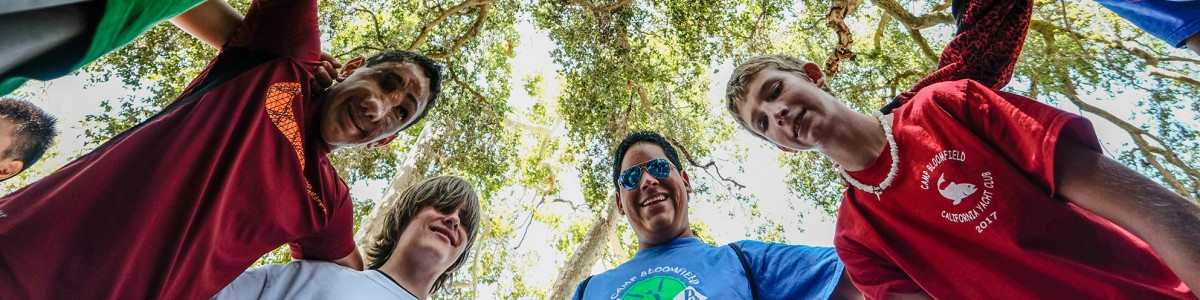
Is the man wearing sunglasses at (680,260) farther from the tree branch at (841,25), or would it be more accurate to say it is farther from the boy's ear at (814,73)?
the tree branch at (841,25)

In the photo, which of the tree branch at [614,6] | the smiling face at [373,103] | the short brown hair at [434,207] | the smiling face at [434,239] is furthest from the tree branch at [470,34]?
the smiling face at [373,103]

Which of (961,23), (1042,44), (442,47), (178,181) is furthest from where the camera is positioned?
(442,47)

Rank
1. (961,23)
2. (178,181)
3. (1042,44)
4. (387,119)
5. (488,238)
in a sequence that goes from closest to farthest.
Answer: (178,181) → (961,23) → (387,119) → (1042,44) → (488,238)

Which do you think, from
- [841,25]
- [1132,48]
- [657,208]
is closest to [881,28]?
[1132,48]

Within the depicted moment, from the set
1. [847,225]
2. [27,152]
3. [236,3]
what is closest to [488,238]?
[236,3]

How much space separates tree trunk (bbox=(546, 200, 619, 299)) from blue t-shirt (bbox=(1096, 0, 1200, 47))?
16.7 ft

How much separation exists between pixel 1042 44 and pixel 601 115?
557 cm

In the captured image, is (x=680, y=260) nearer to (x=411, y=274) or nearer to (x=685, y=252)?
(x=685, y=252)

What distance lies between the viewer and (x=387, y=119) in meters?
2.52

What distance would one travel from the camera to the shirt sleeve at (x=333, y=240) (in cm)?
246

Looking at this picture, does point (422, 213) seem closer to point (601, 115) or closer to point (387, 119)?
point (387, 119)

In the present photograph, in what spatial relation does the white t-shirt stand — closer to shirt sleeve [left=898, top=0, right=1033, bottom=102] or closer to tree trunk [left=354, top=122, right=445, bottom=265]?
shirt sleeve [left=898, top=0, right=1033, bottom=102]

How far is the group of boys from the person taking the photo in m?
1.45

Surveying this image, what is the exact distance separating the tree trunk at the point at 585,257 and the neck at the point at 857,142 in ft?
13.8
